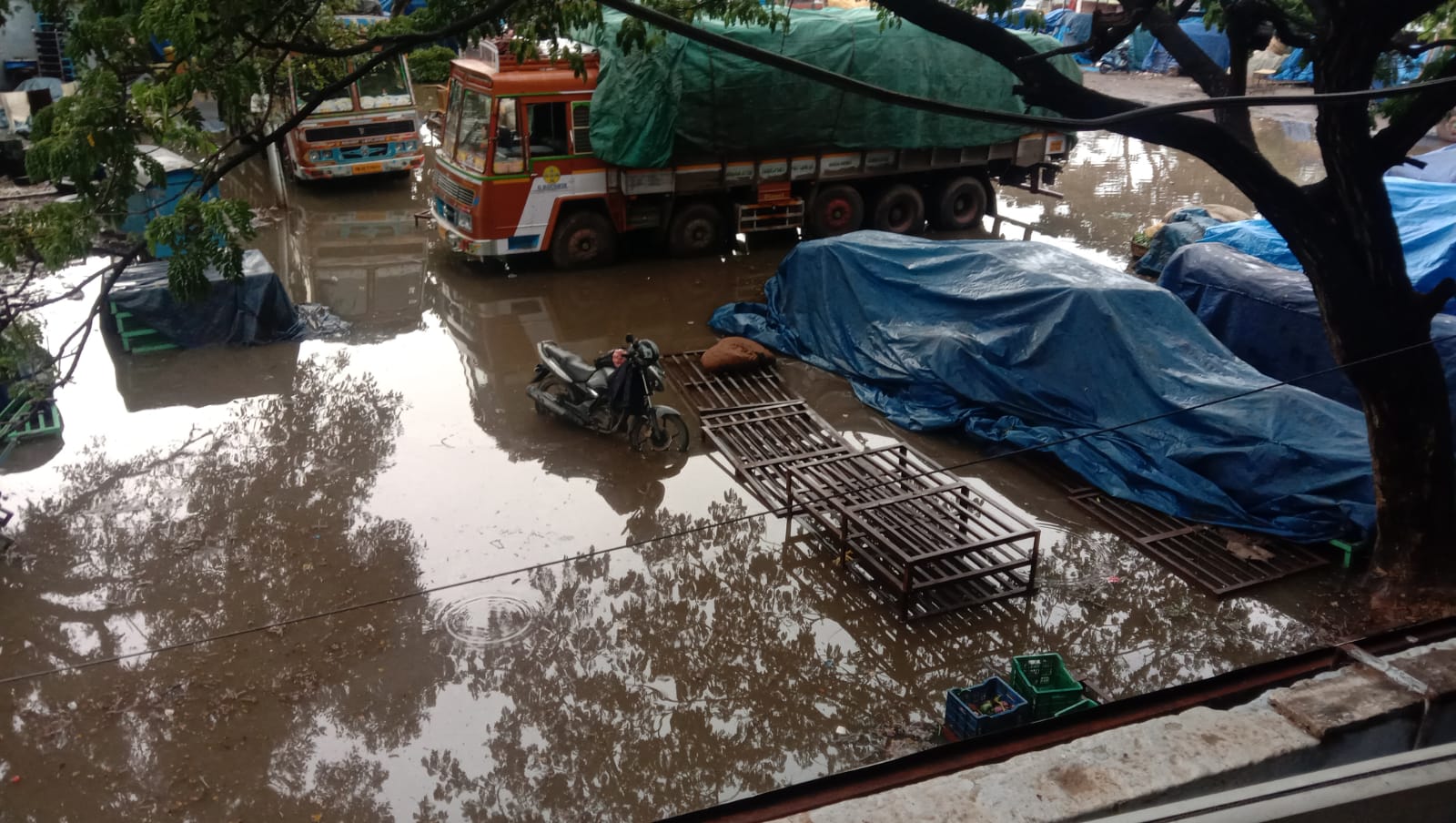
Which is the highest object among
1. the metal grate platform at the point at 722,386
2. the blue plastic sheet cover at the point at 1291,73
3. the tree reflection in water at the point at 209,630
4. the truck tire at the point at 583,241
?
the blue plastic sheet cover at the point at 1291,73

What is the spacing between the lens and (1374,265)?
230 inches

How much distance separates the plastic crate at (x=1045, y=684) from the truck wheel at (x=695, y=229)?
8.38m

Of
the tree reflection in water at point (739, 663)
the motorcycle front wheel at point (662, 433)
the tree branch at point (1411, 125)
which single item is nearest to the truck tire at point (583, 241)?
the motorcycle front wheel at point (662, 433)

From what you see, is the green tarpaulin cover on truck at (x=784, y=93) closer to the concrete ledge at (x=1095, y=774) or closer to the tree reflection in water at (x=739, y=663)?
the tree reflection in water at (x=739, y=663)

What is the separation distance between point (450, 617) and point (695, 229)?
24.8ft

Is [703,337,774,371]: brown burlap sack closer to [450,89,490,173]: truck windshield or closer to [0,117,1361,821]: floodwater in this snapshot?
[0,117,1361,821]: floodwater

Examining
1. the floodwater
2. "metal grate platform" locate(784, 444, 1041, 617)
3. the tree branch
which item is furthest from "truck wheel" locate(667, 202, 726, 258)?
the tree branch

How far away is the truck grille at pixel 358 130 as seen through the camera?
14.8 metres

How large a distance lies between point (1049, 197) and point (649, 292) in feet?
26.4

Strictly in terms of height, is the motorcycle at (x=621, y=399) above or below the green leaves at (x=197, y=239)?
below

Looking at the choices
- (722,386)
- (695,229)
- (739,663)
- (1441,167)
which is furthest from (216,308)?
(1441,167)

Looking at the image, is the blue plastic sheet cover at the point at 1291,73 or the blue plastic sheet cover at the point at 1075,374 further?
the blue plastic sheet cover at the point at 1291,73

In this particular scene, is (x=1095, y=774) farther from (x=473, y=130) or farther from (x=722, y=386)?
(x=473, y=130)

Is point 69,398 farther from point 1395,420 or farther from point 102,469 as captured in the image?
point 1395,420
